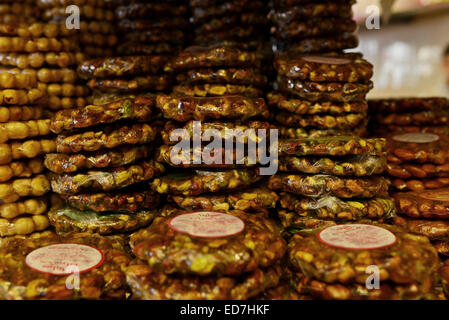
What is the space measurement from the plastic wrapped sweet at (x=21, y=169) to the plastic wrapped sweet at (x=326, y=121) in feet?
4.41

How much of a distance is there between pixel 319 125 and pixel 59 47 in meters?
1.50

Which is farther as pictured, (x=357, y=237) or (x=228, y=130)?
(x=228, y=130)

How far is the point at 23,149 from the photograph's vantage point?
190 centimetres

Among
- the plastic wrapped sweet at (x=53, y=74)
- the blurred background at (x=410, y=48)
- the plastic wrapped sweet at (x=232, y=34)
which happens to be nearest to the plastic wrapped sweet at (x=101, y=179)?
the plastic wrapped sweet at (x=53, y=74)

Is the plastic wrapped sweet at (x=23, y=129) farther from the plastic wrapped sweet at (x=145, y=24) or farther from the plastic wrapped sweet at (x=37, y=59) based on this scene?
the plastic wrapped sweet at (x=145, y=24)

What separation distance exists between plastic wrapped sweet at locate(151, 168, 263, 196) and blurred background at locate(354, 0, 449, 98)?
16.4ft

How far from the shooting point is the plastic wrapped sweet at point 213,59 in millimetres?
1825

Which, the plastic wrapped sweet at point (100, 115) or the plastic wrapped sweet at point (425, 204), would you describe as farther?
the plastic wrapped sweet at point (425, 204)

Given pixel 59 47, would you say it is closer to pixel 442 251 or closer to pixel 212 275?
pixel 212 275

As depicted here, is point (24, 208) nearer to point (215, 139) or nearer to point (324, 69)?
point (215, 139)

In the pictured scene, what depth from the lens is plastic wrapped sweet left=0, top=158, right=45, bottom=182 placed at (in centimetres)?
186

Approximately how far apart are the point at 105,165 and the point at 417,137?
5.83 ft

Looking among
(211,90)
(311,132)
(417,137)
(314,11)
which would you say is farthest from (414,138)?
(211,90)
